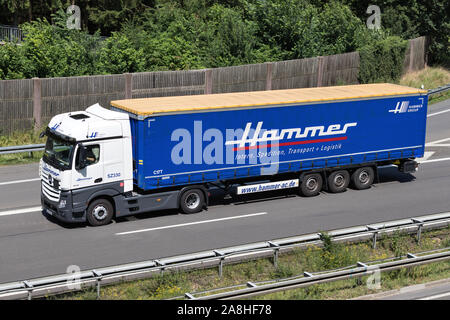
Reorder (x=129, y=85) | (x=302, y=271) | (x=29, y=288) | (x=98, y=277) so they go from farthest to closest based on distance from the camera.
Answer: (x=129, y=85) → (x=302, y=271) → (x=98, y=277) → (x=29, y=288)

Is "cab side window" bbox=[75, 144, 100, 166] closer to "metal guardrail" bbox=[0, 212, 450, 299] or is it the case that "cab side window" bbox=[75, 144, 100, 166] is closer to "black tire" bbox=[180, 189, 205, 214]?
"black tire" bbox=[180, 189, 205, 214]

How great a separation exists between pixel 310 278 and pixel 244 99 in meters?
8.32

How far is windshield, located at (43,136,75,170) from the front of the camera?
19.6 metres

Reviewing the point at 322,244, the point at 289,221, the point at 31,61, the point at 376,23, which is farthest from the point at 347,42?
the point at 322,244

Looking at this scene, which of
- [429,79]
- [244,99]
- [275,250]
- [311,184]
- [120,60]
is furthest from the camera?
[429,79]

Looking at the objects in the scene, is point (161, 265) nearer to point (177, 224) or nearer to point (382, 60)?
point (177, 224)

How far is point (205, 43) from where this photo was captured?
38719mm

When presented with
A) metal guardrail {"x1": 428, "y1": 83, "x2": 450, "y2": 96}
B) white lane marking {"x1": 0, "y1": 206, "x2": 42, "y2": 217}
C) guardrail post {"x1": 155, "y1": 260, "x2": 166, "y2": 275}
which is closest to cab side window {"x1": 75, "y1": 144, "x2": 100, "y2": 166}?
white lane marking {"x1": 0, "y1": 206, "x2": 42, "y2": 217}

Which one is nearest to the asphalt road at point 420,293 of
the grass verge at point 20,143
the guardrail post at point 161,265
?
the guardrail post at point 161,265

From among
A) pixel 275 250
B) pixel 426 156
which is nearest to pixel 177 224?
pixel 275 250

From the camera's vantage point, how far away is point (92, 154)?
1978cm

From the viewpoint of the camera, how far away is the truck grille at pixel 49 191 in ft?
64.9

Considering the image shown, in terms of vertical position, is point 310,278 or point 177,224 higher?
point 310,278
